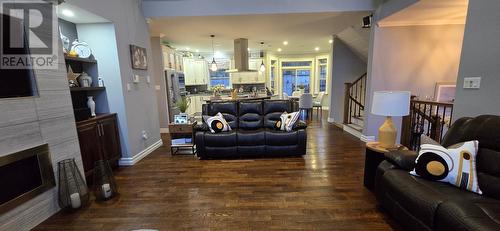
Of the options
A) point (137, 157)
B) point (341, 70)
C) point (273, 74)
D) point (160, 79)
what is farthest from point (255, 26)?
point (273, 74)

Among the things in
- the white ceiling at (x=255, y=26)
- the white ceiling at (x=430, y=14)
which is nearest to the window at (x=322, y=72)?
the white ceiling at (x=255, y=26)

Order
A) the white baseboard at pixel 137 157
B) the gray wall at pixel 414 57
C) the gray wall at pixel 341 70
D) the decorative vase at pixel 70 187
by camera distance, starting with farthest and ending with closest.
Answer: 1. the gray wall at pixel 341 70
2. the gray wall at pixel 414 57
3. the white baseboard at pixel 137 157
4. the decorative vase at pixel 70 187

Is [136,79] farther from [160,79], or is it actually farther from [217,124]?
[160,79]

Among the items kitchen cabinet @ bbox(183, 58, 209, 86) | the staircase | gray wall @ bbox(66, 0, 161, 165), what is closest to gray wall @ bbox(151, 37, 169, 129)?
gray wall @ bbox(66, 0, 161, 165)

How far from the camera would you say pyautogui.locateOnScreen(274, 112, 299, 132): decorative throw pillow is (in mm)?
3561

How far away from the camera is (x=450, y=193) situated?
1.53 meters

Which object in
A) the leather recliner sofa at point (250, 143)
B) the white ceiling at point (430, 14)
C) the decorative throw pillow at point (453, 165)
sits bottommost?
the leather recliner sofa at point (250, 143)

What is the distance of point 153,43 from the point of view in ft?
17.4

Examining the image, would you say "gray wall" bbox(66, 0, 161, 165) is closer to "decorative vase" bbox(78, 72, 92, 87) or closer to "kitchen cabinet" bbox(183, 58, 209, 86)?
"decorative vase" bbox(78, 72, 92, 87)

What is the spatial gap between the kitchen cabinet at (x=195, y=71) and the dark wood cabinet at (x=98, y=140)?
4733mm

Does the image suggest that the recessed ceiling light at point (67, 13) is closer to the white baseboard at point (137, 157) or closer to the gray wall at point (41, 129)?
the gray wall at point (41, 129)

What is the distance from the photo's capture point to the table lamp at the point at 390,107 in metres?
2.22

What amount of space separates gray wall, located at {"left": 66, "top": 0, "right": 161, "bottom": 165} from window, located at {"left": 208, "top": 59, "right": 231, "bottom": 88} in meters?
5.46

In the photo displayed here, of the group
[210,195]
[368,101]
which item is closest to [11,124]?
[210,195]
